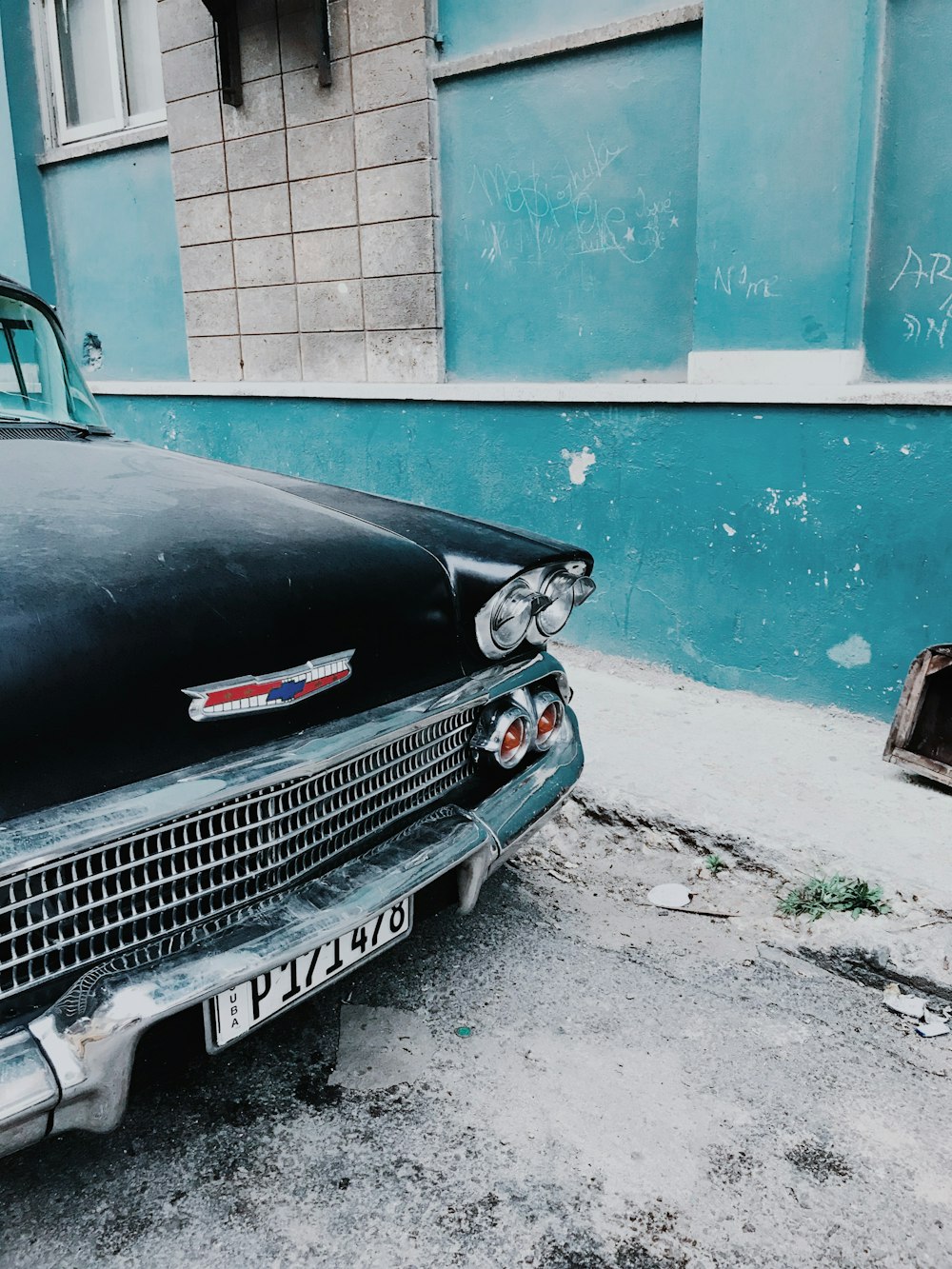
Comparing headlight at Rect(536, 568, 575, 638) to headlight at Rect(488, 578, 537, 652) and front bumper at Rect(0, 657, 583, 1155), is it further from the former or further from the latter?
front bumper at Rect(0, 657, 583, 1155)

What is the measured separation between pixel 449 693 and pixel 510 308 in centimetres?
313

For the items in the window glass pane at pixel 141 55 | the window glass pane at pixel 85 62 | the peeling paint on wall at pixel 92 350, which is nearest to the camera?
the window glass pane at pixel 141 55

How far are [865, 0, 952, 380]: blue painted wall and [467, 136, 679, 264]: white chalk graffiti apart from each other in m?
0.88

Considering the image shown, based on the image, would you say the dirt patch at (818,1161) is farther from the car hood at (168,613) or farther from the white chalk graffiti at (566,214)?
the white chalk graffiti at (566,214)

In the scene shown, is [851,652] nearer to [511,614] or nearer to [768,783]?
[768,783]

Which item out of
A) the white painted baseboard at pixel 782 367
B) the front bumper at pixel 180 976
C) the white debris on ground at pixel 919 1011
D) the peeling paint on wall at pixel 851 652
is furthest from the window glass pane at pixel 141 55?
the white debris on ground at pixel 919 1011

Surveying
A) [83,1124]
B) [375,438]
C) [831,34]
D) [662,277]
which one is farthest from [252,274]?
[83,1124]

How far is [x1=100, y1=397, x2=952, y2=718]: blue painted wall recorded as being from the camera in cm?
350

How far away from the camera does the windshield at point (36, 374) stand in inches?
102

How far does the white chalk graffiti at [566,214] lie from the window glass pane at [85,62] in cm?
346

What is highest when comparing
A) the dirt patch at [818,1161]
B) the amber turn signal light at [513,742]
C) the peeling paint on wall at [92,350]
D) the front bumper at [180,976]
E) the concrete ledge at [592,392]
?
the peeling paint on wall at [92,350]

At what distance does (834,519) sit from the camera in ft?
11.9

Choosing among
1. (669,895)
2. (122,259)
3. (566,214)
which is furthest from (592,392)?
(122,259)

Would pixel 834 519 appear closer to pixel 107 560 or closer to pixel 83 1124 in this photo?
pixel 107 560
